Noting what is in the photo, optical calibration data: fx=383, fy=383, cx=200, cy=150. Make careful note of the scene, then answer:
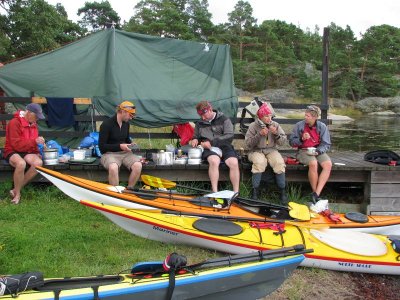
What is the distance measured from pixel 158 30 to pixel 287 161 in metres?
29.5

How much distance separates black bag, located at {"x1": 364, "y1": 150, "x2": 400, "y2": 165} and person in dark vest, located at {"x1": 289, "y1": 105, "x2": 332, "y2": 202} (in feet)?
3.32

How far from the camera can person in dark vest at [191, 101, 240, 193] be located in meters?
5.43

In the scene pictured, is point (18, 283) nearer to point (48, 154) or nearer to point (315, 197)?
point (48, 154)

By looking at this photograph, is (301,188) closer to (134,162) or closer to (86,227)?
(134,162)

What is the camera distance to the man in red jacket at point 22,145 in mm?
5089

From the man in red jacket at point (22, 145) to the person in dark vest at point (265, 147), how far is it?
2.95 m

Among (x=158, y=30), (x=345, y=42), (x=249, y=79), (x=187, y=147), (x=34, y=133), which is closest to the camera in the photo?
(x=34, y=133)

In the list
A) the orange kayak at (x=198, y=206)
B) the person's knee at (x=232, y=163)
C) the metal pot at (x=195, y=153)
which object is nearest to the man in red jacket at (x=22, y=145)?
the orange kayak at (x=198, y=206)

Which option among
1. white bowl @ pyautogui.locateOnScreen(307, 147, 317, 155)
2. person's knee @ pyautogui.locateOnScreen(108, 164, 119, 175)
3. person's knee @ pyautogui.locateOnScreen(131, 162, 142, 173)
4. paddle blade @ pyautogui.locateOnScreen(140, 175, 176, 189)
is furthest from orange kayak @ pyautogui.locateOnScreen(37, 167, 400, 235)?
white bowl @ pyautogui.locateOnScreen(307, 147, 317, 155)

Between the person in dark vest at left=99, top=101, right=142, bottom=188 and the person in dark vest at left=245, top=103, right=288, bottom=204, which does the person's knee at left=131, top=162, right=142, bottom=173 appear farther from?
the person in dark vest at left=245, top=103, right=288, bottom=204

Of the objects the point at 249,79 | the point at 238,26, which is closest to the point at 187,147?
the point at 249,79

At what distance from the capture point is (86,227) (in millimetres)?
4477

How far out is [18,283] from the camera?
2.42m

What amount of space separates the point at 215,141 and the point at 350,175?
221 cm
